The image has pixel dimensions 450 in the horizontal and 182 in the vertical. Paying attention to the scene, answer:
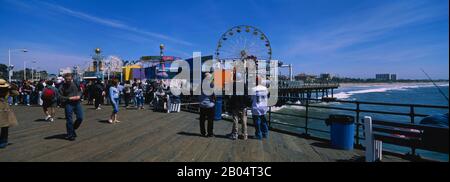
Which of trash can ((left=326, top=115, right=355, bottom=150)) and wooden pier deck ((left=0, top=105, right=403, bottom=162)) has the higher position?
trash can ((left=326, top=115, right=355, bottom=150))

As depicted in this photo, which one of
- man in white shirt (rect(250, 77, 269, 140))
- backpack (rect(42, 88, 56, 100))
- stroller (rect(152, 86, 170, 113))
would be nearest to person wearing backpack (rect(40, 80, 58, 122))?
backpack (rect(42, 88, 56, 100))

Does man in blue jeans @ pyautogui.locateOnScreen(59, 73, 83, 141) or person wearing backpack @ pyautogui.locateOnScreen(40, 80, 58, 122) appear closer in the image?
man in blue jeans @ pyautogui.locateOnScreen(59, 73, 83, 141)

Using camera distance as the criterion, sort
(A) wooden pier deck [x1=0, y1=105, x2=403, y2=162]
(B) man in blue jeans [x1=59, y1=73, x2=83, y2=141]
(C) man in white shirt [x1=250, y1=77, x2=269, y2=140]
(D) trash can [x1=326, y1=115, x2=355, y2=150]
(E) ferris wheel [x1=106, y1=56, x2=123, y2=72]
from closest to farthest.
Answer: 1. (A) wooden pier deck [x1=0, y1=105, x2=403, y2=162]
2. (D) trash can [x1=326, y1=115, x2=355, y2=150]
3. (B) man in blue jeans [x1=59, y1=73, x2=83, y2=141]
4. (C) man in white shirt [x1=250, y1=77, x2=269, y2=140]
5. (E) ferris wheel [x1=106, y1=56, x2=123, y2=72]

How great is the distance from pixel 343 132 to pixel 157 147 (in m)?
4.14

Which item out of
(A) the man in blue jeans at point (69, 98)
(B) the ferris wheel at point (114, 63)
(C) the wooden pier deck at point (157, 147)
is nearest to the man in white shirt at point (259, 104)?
(C) the wooden pier deck at point (157, 147)

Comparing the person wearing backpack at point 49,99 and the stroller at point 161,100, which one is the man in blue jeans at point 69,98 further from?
the stroller at point 161,100

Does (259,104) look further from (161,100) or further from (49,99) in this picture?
(161,100)

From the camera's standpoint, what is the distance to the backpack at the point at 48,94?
10.6 m

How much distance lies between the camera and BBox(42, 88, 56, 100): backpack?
10.6 metres

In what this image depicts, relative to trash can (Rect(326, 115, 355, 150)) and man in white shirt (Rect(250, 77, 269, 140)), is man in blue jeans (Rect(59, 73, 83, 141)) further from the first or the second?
trash can (Rect(326, 115, 355, 150))

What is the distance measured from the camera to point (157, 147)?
6.59 m

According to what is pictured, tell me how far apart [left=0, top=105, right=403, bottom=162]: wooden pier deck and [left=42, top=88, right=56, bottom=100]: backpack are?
73.9 inches
